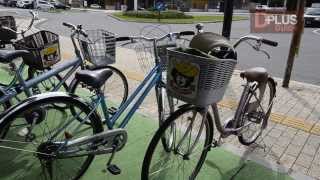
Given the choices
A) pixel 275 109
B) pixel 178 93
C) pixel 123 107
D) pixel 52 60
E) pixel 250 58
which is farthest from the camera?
pixel 250 58

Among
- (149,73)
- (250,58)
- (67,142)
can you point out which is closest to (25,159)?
(67,142)

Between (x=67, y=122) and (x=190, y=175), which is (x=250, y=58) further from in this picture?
(x=67, y=122)

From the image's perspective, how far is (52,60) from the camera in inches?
153

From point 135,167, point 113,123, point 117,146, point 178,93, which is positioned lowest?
point 135,167

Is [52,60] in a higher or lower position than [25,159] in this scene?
higher

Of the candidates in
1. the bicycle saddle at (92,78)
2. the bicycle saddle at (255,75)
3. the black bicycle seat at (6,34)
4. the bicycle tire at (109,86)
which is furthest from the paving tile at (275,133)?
the black bicycle seat at (6,34)

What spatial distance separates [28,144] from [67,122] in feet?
1.60

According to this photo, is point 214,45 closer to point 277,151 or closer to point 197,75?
point 197,75

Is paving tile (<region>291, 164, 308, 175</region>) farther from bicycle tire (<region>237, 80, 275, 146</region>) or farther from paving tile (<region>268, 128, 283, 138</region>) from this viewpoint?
paving tile (<region>268, 128, 283, 138</region>)

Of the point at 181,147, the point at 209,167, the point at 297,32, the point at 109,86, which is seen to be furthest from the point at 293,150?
the point at 109,86

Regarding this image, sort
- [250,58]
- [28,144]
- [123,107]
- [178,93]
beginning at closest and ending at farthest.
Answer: [178,93]
[28,144]
[123,107]
[250,58]

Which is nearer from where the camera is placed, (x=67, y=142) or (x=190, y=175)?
(x=67, y=142)

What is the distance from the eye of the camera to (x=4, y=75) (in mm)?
6590

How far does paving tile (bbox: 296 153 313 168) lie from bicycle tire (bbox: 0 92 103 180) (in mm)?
2185
